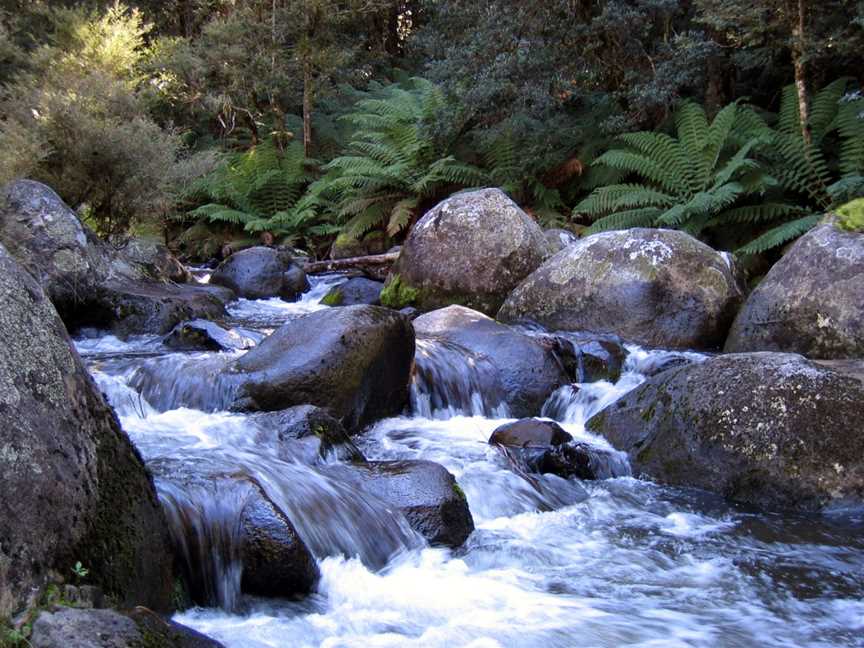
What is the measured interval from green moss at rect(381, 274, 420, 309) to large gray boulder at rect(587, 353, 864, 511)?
4.65 m

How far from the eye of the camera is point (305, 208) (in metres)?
16.4

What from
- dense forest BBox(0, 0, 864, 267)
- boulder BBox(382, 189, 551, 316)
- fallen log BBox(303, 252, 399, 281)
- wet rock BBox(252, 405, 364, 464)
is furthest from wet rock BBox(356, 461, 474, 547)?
fallen log BBox(303, 252, 399, 281)

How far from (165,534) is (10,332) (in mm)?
1012

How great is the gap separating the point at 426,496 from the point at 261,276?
26.1 feet

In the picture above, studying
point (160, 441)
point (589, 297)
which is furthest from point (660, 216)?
point (160, 441)

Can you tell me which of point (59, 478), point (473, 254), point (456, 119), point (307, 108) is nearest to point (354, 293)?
point (473, 254)

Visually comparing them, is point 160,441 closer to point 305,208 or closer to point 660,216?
point 660,216

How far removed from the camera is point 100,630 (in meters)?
2.31

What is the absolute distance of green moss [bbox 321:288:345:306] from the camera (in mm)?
11375

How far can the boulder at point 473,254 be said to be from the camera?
32.1 ft

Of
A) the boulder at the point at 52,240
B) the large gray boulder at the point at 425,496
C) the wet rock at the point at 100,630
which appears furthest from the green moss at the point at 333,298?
the wet rock at the point at 100,630

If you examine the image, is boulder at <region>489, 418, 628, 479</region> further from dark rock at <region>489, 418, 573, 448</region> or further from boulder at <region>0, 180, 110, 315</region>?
boulder at <region>0, 180, 110, 315</region>

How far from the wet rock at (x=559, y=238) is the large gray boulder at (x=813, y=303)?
3.22 m

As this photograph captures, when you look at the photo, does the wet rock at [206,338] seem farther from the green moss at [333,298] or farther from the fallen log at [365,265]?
the fallen log at [365,265]
